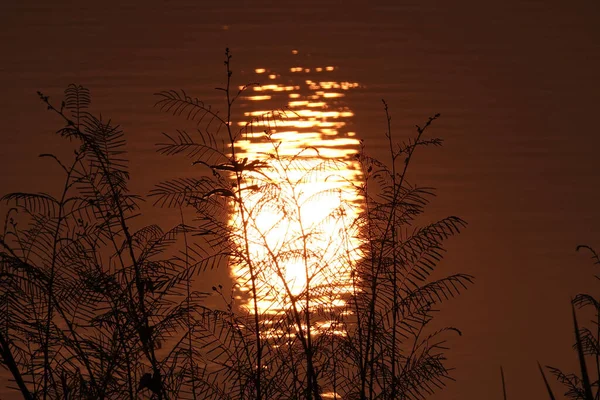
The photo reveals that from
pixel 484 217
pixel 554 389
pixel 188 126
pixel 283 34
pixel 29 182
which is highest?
pixel 283 34

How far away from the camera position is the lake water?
13.9ft

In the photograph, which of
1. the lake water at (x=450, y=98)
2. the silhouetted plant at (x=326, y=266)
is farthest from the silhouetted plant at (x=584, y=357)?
the lake water at (x=450, y=98)

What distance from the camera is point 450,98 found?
643 centimetres

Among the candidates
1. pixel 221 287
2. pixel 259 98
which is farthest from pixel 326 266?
pixel 259 98

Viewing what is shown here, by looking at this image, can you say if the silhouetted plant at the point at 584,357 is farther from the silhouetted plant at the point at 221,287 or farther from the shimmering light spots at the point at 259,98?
the shimmering light spots at the point at 259,98

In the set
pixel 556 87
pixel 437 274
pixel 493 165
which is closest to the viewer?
pixel 437 274

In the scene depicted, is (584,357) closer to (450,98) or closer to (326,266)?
(326,266)

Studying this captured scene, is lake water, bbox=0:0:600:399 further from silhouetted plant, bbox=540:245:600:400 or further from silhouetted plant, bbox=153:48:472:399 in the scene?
silhouetted plant, bbox=153:48:472:399

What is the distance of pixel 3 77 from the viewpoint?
6.76 meters

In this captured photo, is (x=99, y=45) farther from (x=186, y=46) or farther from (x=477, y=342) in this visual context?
(x=477, y=342)

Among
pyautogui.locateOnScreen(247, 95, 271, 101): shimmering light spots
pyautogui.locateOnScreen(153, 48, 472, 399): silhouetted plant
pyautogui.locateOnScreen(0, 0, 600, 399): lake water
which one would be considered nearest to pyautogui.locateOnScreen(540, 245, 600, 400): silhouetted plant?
pyautogui.locateOnScreen(153, 48, 472, 399): silhouetted plant

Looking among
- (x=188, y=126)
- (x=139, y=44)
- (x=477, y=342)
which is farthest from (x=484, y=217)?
(x=139, y=44)

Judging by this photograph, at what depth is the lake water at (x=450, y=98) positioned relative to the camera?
422 centimetres

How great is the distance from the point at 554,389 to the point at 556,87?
3.30 meters
